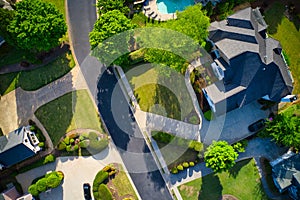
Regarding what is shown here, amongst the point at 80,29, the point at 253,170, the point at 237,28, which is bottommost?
the point at 253,170

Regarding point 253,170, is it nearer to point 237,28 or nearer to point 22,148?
point 237,28

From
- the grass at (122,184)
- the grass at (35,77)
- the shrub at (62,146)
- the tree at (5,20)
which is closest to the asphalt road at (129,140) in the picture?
the grass at (122,184)

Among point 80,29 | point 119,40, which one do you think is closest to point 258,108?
point 119,40

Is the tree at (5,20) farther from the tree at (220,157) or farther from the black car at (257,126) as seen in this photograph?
the black car at (257,126)

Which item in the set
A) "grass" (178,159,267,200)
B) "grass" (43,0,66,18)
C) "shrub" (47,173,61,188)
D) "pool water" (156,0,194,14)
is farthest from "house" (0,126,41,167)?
"pool water" (156,0,194,14)

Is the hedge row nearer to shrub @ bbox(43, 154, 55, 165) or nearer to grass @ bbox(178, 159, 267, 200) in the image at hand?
shrub @ bbox(43, 154, 55, 165)

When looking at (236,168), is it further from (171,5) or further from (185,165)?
(171,5)
